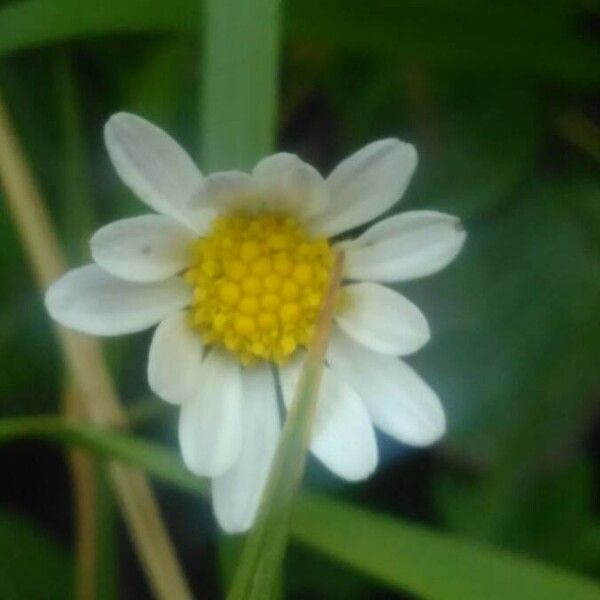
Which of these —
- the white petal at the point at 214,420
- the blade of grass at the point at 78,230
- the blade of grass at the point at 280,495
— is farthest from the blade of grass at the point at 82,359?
the blade of grass at the point at 280,495

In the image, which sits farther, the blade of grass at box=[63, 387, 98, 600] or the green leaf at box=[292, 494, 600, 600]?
the blade of grass at box=[63, 387, 98, 600]

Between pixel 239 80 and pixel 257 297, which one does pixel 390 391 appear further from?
pixel 239 80

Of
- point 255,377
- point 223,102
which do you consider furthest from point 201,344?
point 223,102

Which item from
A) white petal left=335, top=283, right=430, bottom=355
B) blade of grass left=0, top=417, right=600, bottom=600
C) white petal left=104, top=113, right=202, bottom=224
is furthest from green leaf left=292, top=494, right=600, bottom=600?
white petal left=104, top=113, right=202, bottom=224

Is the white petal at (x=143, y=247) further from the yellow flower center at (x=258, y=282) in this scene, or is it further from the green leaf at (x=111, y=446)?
the green leaf at (x=111, y=446)

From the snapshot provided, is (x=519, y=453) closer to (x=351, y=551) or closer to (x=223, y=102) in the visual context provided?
(x=351, y=551)

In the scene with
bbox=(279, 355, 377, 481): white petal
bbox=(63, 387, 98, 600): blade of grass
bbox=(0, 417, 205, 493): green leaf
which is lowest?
bbox=(63, 387, 98, 600): blade of grass

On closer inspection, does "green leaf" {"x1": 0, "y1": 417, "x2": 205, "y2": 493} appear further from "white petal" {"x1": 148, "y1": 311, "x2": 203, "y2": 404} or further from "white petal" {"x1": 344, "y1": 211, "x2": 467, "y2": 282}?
"white petal" {"x1": 344, "y1": 211, "x2": 467, "y2": 282}
